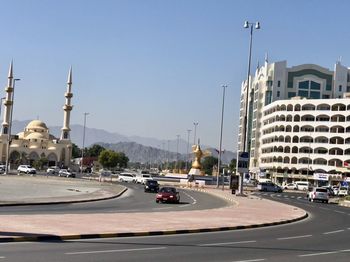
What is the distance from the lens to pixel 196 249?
16781 mm

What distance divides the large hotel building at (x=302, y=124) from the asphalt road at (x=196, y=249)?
97988 millimetres

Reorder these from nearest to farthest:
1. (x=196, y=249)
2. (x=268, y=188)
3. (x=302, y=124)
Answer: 1. (x=196, y=249)
2. (x=268, y=188)
3. (x=302, y=124)

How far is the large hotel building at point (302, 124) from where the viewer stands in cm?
12700

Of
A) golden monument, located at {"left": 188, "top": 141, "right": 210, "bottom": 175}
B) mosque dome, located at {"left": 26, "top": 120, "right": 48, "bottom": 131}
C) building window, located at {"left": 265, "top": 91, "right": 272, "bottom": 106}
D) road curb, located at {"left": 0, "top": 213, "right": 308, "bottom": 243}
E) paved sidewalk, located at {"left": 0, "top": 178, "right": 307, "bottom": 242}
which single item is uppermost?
building window, located at {"left": 265, "top": 91, "right": 272, "bottom": 106}

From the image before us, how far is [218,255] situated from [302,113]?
Answer: 119 metres

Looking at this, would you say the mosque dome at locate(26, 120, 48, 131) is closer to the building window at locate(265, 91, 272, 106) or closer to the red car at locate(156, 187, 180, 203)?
the building window at locate(265, 91, 272, 106)

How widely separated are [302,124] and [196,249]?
11836 centimetres

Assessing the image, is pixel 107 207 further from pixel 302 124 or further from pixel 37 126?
pixel 37 126

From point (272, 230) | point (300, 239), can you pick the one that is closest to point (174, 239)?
point (300, 239)

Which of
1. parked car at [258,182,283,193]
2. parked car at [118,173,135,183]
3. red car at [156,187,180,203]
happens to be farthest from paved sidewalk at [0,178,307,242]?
parked car at [118,173,135,183]

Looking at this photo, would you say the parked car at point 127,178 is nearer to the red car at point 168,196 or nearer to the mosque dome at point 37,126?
the red car at point 168,196

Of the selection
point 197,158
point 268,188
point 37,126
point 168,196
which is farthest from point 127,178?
point 37,126

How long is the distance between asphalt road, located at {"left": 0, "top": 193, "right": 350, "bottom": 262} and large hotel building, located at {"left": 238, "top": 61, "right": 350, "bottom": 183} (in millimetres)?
97988

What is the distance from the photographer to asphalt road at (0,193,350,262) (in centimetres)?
1442
